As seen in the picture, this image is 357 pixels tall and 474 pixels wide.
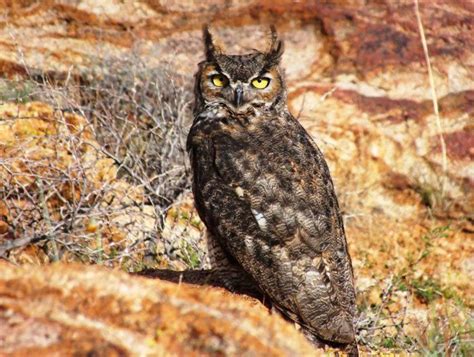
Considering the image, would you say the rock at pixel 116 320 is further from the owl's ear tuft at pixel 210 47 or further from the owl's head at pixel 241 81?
the owl's ear tuft at pixel 210 47

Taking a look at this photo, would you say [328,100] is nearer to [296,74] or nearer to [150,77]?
[296,74]

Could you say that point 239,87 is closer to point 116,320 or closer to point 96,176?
point 96,176

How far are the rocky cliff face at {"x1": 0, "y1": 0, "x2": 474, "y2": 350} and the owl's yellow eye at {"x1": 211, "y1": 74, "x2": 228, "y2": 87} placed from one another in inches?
114

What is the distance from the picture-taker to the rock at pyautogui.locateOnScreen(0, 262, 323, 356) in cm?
262

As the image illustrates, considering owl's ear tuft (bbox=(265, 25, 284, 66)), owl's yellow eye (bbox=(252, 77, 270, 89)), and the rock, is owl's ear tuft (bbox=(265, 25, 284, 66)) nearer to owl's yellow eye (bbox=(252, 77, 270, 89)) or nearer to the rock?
owl's yellow eye (bbox=(252, 77, 270, 89))

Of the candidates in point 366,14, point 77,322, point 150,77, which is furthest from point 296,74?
point 77,322

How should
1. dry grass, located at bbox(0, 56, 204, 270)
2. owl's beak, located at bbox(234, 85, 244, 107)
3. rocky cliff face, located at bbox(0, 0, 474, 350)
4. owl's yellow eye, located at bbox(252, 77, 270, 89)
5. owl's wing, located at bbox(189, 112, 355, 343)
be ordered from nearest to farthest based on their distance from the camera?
owl's wing, located at bbox(189, 112, 355, 343)
owl's beak, located at bbox(234, 85, 244, 107)
owl's yellow eye, located at bbox(252, 77, 270, 89)
dry grass, located at bbox(0, 56, 204, 270)
rocky cliff face, located at bbox(0, 0, 474, 350)

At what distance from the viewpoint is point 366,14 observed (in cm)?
897

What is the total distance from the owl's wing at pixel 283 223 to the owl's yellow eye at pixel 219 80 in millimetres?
482

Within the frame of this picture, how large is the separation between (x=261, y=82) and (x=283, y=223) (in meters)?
1.07

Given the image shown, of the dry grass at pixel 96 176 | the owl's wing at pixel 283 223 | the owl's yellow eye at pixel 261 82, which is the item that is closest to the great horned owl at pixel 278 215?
the owl's wing at pixel 283 223

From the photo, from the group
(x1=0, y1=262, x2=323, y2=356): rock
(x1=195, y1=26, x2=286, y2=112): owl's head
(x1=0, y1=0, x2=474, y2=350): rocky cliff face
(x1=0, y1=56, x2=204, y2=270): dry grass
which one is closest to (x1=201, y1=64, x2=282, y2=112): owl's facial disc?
(x1=195, y1=26, x2=286, y2=112): owl's head

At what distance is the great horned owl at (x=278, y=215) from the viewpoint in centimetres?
430

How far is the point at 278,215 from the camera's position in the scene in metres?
4.37
